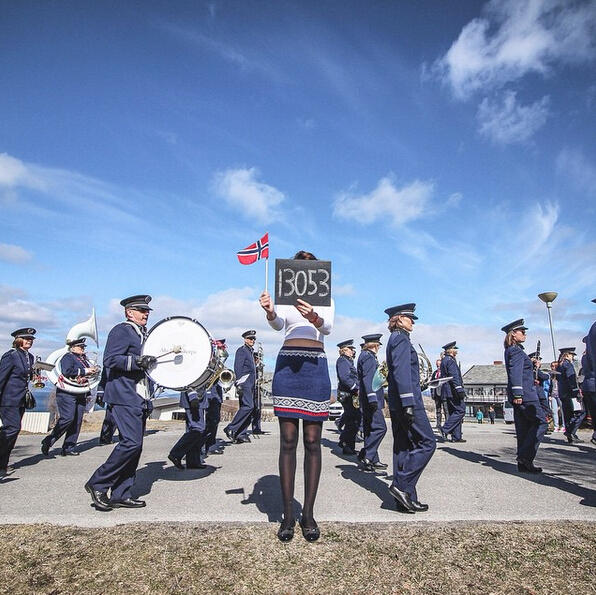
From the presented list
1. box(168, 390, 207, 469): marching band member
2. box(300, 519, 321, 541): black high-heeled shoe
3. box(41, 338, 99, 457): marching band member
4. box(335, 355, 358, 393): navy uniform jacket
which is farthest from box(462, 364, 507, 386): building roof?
box(300, 519, 321, 541): black high-heeled shoe

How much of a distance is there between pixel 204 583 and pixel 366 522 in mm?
1802

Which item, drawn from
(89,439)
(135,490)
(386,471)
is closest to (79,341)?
(89,439)

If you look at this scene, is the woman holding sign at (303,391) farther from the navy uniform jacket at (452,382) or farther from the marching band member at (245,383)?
the navy uniform jacket at (452,382)

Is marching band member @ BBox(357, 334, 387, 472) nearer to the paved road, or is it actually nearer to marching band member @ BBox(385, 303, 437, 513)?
the paved road

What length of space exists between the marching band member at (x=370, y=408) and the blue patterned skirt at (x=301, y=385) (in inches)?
153

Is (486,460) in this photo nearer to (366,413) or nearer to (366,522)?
(366,413)

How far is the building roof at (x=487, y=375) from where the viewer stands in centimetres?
6475

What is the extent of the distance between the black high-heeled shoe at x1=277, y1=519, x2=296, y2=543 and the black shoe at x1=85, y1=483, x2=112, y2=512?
208 cm

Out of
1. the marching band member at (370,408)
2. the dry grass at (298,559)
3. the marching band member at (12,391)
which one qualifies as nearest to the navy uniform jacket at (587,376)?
the marching band member at (370,408)

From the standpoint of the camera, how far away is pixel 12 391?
23.3ft

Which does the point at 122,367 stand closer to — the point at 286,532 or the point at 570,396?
the point at 286,532

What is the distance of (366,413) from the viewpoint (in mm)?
7895

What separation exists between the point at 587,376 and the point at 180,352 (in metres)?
6.82

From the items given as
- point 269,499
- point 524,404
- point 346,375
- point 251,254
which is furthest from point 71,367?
point 524,404
